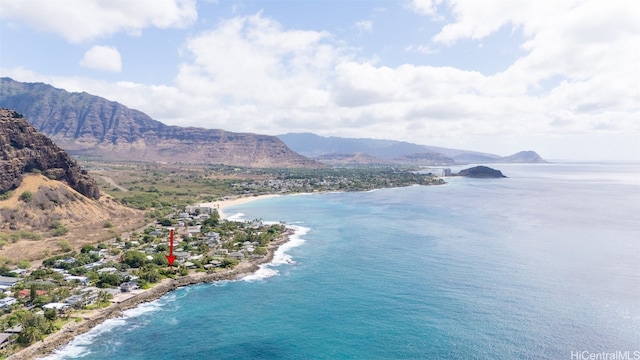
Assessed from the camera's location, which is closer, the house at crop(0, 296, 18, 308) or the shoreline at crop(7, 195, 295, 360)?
the shoreline at crop(7, 195, 295, 360)

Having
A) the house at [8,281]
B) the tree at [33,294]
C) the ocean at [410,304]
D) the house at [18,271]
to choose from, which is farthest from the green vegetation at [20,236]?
the ocean at [410,304]

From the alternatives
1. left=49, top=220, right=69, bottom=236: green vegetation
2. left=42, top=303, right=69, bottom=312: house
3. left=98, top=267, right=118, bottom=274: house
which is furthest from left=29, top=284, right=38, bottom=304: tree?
left=49, top=220, right=69, bottom=236: green vegetation

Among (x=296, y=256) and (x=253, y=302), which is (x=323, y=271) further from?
(x=253, y=302)

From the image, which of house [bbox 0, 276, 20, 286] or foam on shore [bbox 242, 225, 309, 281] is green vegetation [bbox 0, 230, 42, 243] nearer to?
house [bbox 0, 276, 20, 286]

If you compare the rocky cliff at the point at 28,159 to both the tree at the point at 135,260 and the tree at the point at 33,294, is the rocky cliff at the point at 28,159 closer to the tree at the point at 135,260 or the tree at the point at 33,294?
the tree at the point at 135,260

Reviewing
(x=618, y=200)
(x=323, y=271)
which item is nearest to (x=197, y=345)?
(x=323, y=271)
